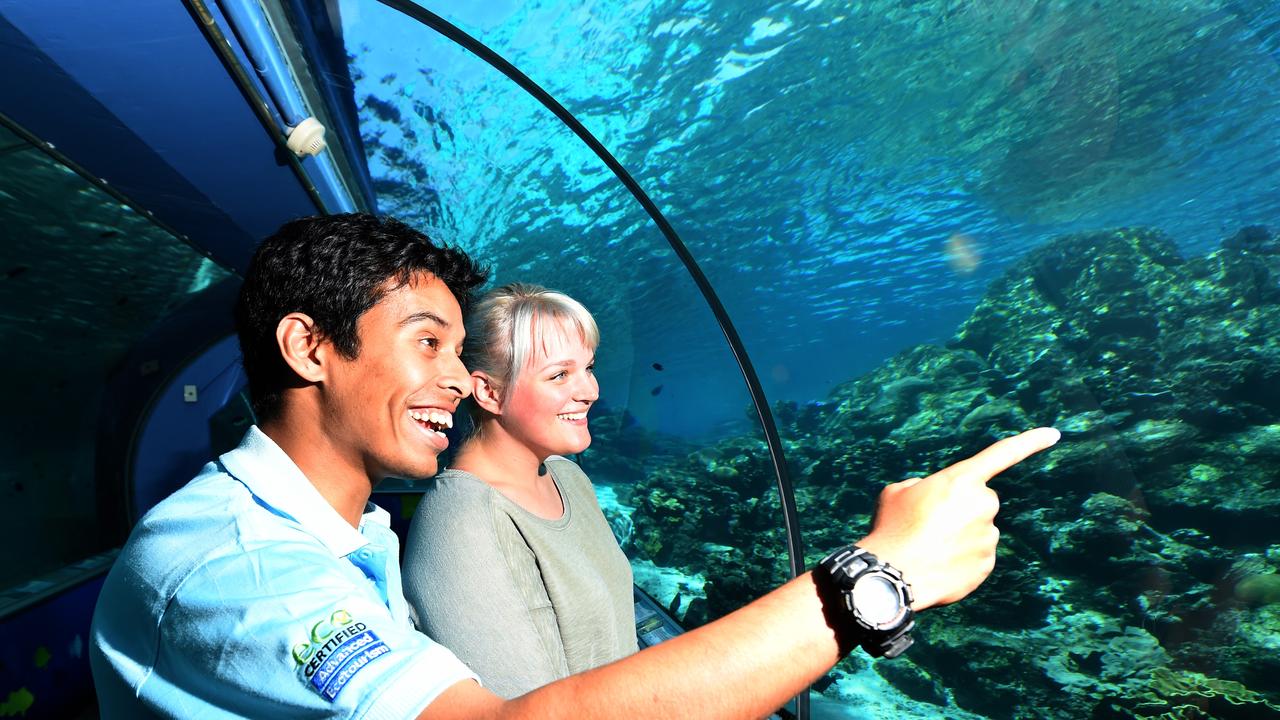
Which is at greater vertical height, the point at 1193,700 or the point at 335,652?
the point at 335,652

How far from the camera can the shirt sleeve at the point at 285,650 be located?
0.71m

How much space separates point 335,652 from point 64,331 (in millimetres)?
6085

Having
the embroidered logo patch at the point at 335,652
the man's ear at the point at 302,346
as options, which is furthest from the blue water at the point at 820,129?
the embroidered logo patch at the point at 335,652

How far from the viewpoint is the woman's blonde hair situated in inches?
80.4

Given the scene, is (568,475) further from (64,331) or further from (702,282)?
(64,331)

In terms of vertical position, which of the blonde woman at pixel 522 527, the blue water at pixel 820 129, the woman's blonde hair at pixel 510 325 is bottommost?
the blonde woman at pixel 522 527

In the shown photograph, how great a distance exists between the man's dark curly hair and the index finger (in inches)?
48.0

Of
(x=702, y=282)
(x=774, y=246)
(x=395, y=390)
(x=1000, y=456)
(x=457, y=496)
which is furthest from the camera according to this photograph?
(x=774, y=246)

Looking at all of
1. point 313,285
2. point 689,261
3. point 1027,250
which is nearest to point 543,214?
point 689,261

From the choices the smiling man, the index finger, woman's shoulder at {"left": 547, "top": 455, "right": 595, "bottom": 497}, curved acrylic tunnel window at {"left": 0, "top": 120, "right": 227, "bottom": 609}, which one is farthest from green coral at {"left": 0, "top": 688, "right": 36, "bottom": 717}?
the index finger

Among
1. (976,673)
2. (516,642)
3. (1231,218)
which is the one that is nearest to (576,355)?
(516,642)

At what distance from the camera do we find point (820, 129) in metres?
23.5

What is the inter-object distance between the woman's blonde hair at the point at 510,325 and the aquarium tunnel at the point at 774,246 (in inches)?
48.9

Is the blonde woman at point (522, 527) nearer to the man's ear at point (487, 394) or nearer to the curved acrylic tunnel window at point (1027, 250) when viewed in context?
the man's ear at point (487, 394)
